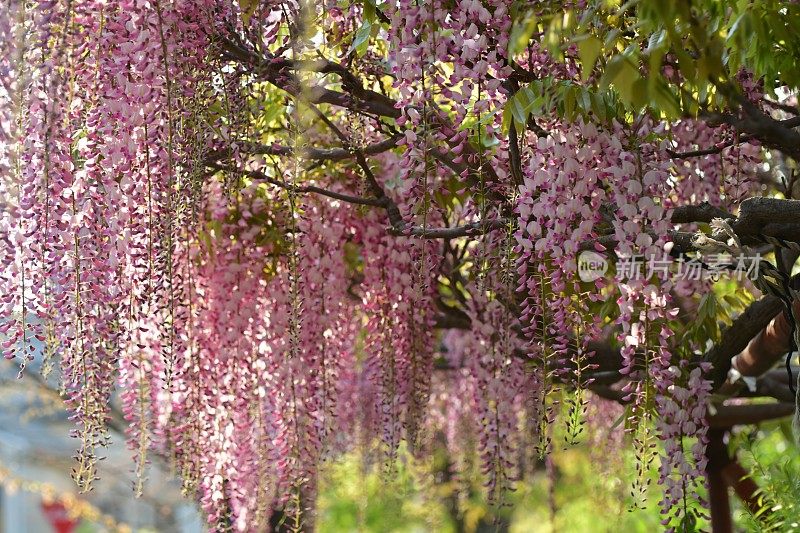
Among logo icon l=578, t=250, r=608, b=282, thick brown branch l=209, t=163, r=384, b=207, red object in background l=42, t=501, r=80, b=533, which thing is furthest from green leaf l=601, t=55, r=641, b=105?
red object in background l=42, t=501, r=80, b=533

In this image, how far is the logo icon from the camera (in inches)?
80.4

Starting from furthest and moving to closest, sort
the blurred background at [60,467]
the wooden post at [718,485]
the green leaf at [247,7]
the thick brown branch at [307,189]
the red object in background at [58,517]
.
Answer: the red object in background at [58,517] → the blurred background at [60,467] → the wooden post at [718,485] → the thick brown branch at [307,189] → the green leaf at [247,7]

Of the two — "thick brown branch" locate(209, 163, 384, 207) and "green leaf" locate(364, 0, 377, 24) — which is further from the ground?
"green leaf" locate(364, 0, 377, 24)

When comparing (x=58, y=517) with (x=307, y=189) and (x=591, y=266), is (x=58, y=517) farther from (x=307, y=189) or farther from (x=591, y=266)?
(x=591, y=266)

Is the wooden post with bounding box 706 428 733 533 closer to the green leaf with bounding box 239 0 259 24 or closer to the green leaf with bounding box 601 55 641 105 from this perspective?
the green leaf with bounding box 239 0 259 24

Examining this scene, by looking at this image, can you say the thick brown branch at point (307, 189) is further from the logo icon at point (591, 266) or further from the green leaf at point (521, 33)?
the green leaf at point (521, 33)

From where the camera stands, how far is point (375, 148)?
7.81 feet

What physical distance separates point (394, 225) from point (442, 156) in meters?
0.36

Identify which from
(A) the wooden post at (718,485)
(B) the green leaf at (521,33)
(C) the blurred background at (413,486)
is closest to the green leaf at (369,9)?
(B) the green leaf at (521,33)

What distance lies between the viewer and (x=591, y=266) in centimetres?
208

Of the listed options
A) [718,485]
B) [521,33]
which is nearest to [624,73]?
[521,33]

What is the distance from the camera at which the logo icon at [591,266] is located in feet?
6.70
